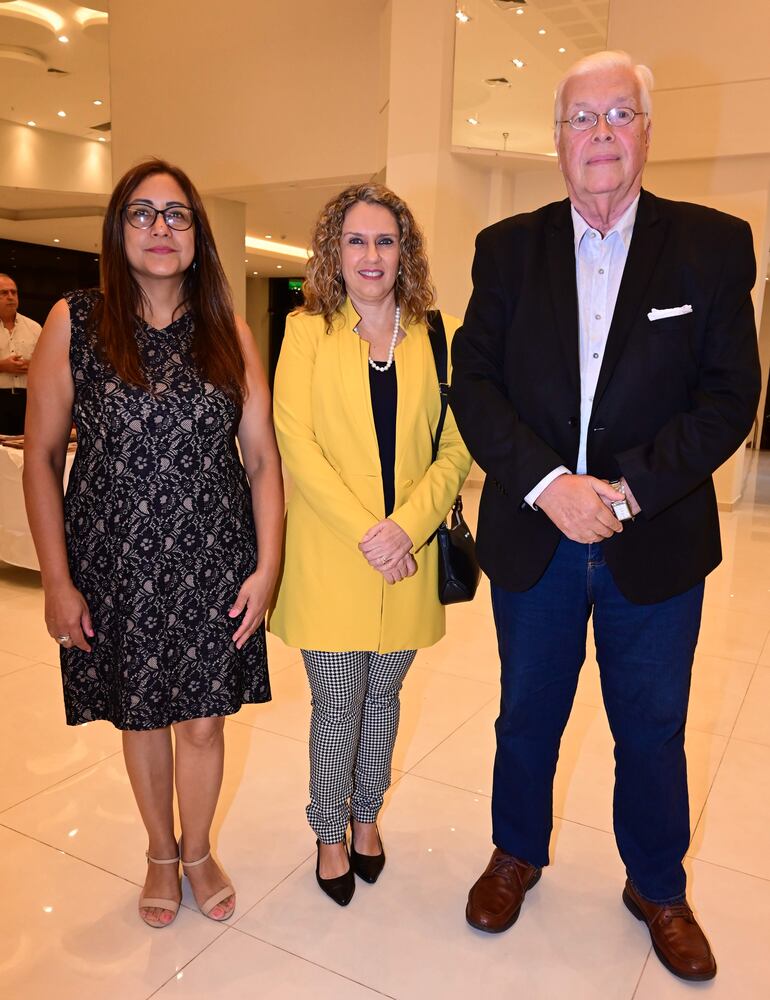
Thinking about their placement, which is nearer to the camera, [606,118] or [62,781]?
[606,118]

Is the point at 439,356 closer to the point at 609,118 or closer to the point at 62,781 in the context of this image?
the point at 609,118

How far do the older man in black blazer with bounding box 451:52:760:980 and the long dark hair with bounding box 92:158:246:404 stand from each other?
553 mm

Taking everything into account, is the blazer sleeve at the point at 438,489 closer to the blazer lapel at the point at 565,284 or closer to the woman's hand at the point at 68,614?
the blazer lapel at the point at 565,284

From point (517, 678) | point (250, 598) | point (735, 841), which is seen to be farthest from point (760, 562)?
point (250, 598)

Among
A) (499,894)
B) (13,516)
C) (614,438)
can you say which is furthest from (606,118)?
(13,516)

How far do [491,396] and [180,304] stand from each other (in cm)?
77

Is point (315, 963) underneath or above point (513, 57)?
underneath

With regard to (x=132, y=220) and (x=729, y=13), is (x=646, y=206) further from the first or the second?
(x=729, y=13)

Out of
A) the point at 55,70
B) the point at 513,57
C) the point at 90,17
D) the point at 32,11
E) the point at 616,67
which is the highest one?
the point at 90,17

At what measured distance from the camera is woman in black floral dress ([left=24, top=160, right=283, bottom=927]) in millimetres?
1707

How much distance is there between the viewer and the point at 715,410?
63.4 inches

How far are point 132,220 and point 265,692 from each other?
1.18 metres

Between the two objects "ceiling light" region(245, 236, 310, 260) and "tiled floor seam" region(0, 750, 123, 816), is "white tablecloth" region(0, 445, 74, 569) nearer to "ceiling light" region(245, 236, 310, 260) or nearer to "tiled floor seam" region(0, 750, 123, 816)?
"tiled floor seam" region(0, 750, 123, 816)

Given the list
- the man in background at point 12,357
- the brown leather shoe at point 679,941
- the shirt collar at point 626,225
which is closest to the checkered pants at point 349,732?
the brown leather shoe at point 679,941
